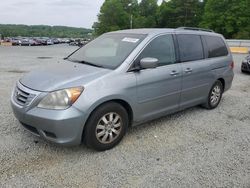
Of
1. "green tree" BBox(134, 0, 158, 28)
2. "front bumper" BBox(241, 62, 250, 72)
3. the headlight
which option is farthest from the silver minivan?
"green tree" BBox(134, 0, 158, 28)

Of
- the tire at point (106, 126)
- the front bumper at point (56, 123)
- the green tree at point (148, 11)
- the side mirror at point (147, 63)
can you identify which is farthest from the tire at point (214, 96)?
the green tree at point (148, 11)

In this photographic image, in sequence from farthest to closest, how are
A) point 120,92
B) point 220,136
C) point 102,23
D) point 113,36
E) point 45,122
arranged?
1. point 102,23
2. point 113,36
3. point 220,136
4. point 120,92
5. point 45,122

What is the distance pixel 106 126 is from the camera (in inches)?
146

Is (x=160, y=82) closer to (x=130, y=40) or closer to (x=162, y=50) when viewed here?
(x=162, y=50)

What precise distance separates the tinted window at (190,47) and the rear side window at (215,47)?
1.04ft

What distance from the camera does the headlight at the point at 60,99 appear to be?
3.32 m

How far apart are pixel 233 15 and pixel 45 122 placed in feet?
177

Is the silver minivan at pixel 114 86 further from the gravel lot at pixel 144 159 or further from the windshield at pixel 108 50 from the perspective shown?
the gravel lot at pixel 144 159

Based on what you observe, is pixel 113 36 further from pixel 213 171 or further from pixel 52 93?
pixel 213 171

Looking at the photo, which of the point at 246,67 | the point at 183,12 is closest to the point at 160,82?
the point at 246,67

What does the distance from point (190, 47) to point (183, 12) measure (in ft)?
200

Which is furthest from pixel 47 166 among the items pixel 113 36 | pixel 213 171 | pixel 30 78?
pixel 113 36

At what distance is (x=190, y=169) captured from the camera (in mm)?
3352

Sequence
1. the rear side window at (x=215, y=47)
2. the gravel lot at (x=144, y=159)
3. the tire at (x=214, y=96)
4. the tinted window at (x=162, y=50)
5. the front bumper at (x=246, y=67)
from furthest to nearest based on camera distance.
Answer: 1. the front bumper at (x=246, y=67)
2. the tire at (x=214, y=96)
3. the rear side window at (x=215, y=47)
4. the tinted window at (x=162, y=50)
5. the gravel lot at (x=144, y=159)
